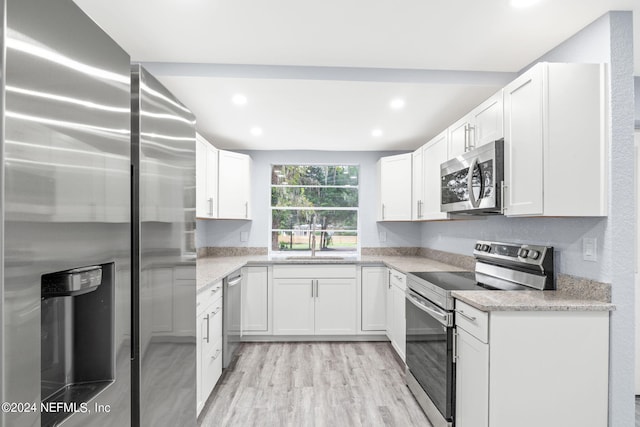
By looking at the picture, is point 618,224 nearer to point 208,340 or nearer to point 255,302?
point 208,340

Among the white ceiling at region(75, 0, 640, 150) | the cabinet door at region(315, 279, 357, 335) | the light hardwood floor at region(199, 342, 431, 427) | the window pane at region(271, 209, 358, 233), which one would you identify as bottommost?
the light hardwood floor at region(199, 342, 431, 427)

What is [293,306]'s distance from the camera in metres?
3.90

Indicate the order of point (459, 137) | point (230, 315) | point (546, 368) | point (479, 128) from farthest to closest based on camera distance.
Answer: point (230, 315), point (459, 137), point (479, 128), point (546, 368)

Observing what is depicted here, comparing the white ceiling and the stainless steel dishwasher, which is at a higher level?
the white ceiling

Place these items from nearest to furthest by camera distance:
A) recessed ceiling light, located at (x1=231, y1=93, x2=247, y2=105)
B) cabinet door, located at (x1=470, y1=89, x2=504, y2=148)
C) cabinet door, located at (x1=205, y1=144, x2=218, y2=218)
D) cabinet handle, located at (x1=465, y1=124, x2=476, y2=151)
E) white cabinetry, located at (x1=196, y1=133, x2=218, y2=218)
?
cabinet door, located at (x1=470, y1=89, x2=504, y2=148) < cabinet handle, located at (x1=465, y1=124, x2=476, y2=151) < recessed ceiling light, located at (x1=231, y1=93, x2=247, y2=105) < white cabinetry, located at (x1=196, y1=133, x2=218, y2=218) < cabinet door, located at (x1=205, y1=144, x2=218, y2=218)

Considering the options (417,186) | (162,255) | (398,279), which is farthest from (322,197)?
(162,255)

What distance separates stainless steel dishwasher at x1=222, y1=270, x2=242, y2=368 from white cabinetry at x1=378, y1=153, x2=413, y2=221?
1.95m

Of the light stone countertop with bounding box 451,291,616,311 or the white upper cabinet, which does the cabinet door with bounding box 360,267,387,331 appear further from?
the light stone countertop with bounding box 451,291,616,311

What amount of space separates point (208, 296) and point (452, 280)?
5.86 ft

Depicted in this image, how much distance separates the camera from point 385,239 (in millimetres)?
4629

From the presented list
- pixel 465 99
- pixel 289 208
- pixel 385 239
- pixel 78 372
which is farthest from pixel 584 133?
pixel 289 208

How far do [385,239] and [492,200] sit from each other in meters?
2.55

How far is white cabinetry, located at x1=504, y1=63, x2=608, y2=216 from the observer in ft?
5.68

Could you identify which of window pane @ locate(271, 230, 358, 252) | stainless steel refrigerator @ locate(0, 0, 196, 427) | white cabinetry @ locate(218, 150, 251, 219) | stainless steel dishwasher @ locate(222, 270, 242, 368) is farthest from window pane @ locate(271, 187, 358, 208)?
stainless steel refrigerator @ locate(0, 0, 196, 427)
